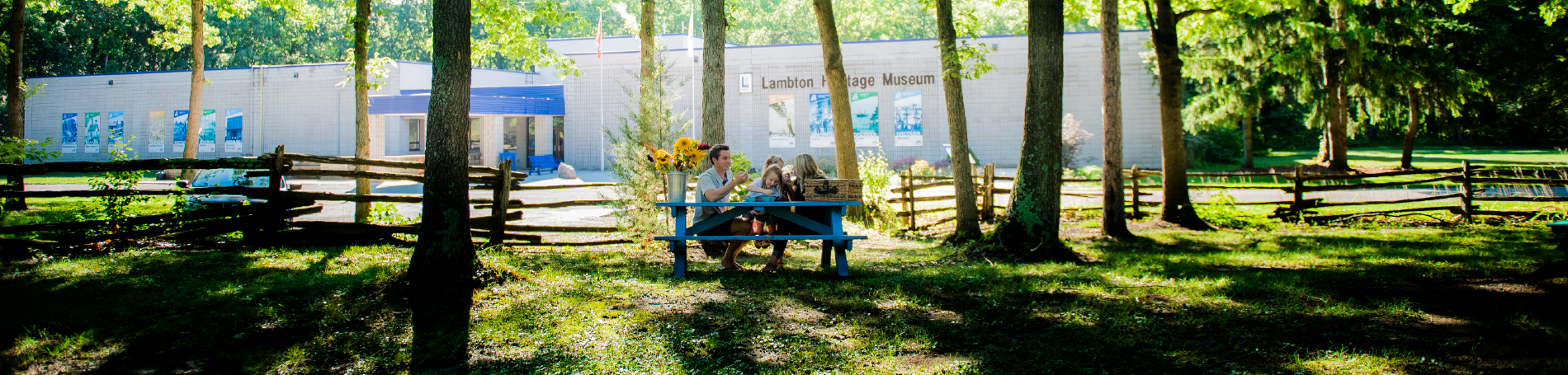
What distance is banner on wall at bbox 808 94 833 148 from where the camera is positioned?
26.1 metres

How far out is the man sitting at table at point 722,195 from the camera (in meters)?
6.98

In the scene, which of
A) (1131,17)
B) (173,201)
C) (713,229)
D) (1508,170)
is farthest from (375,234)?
(1508,170)

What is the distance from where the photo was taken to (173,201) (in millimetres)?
8859

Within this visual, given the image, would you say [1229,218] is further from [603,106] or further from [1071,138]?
[603,106]

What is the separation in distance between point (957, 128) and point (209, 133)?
3157 centimetres

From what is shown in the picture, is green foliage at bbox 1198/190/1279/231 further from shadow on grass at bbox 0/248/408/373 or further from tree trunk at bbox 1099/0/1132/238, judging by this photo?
shadow on grass at bbox 0/248/408/373

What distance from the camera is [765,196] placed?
266 inches

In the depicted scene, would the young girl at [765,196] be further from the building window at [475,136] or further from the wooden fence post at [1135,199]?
the building window at [475,136]

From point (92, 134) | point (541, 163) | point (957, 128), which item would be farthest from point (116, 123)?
point (957, 128)

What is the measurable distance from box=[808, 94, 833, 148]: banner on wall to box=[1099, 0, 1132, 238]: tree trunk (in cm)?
1528

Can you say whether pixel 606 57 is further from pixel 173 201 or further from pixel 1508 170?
pixel 1508 170

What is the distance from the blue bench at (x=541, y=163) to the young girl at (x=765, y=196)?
69.4ft

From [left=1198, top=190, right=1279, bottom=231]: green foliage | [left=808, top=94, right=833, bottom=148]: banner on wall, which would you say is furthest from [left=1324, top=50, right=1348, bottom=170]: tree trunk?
[left=808, top=94, right=833, bottom=148]: banner on wall

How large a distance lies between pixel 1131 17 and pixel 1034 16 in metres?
8.88
